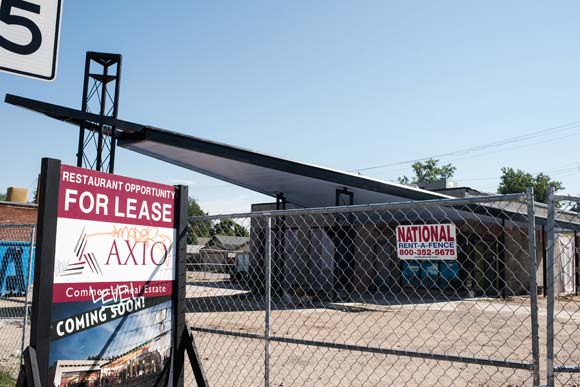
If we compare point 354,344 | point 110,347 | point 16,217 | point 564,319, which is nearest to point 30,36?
point 110,347

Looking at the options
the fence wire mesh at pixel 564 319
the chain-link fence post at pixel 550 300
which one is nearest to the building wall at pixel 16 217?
the fence wire mesh at pixel 564 319

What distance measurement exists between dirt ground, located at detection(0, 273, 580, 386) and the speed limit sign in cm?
269

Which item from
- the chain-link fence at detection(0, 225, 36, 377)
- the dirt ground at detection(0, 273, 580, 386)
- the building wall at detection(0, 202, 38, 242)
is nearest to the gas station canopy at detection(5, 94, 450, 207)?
the dirt ground at detection(0, 273, 580, 386)

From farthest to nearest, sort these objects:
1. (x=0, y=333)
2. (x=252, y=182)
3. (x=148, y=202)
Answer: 1. (x=252, y=182)
2. (x=0, y=333)
3. (x=148, y=202)

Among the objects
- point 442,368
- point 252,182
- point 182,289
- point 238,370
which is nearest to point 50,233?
point 182,289

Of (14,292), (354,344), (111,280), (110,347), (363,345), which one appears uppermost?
(111,280)

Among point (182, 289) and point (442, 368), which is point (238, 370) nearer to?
point (442, 368)

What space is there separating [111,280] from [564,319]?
50.9 ft

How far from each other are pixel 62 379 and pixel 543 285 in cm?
2444

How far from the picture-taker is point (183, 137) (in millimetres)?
16359

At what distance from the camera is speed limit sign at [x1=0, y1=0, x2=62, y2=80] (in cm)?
278

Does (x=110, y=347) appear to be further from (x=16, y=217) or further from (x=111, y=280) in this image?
(x=16, y=217)

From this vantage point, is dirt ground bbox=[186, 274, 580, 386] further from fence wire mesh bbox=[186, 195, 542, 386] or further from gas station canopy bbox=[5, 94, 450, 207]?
gas station canopy bbox=[5, 94, 450, 207]

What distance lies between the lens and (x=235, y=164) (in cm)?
1756
